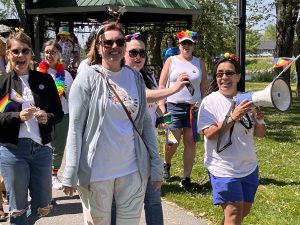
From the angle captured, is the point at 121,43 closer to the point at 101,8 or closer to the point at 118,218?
the point at 118,218

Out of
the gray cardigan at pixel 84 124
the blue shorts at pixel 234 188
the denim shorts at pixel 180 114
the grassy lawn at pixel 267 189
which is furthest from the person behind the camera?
the denim shorts at pixel 180 114

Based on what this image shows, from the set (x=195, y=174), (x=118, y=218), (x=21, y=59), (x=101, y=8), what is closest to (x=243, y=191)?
(x=118, y=218)

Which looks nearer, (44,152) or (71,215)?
(44,152)

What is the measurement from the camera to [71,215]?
5.18 m

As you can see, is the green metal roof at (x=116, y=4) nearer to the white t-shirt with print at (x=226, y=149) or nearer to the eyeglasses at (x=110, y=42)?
the white t-shirt with print at (x=226, y=149)

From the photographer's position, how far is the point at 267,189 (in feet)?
20.1

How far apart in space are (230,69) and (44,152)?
1.49 m

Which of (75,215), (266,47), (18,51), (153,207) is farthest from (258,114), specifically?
(266,47)

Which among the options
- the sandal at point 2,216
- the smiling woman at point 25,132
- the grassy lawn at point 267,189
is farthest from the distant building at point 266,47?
the smiling woman at point 25,132

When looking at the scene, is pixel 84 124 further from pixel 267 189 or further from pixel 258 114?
pixel 267 189

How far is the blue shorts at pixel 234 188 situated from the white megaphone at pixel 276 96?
68 cm

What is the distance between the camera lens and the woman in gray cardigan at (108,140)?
3.02 meters

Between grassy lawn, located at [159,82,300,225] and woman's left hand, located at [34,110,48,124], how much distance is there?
217cm

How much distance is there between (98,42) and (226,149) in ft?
4.11
